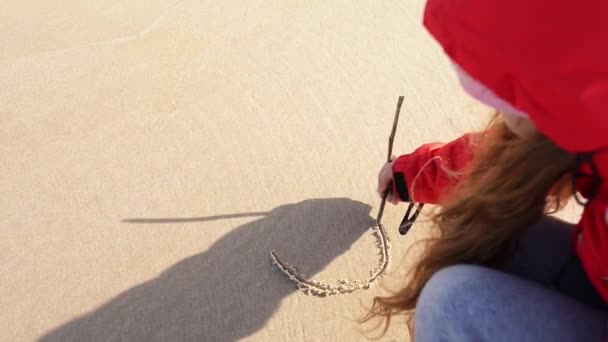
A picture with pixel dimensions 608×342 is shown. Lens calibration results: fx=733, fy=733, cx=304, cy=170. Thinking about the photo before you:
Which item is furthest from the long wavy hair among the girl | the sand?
the sand

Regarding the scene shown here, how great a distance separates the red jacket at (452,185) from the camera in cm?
80

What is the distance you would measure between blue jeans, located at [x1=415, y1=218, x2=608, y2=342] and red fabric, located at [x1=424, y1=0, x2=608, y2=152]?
0.22 metres

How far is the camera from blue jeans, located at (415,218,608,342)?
2.63ft

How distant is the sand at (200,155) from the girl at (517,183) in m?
0.20

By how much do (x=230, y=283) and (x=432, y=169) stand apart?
38 cm

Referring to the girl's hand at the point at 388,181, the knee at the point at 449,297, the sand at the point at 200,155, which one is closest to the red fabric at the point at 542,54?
the knee at the point at 449,297

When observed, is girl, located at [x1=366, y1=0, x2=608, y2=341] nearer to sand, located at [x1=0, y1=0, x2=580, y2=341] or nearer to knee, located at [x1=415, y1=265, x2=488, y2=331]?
knee, located at [x1=415, y1=265, x2=488, y2=331]

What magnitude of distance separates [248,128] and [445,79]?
0.43 m

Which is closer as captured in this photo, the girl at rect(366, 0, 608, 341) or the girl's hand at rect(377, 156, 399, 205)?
the girl at rect(366, 0, 608, 341)

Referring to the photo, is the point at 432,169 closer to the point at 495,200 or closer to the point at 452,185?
the point at 452,185

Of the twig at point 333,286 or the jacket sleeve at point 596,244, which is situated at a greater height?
the jacket sleeve at point 596,244

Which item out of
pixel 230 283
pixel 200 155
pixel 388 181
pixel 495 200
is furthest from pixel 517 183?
pixel 200 155

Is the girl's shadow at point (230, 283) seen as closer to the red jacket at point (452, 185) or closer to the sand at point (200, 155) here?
the sand at point (200, 155)

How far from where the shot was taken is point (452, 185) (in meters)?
0.99
